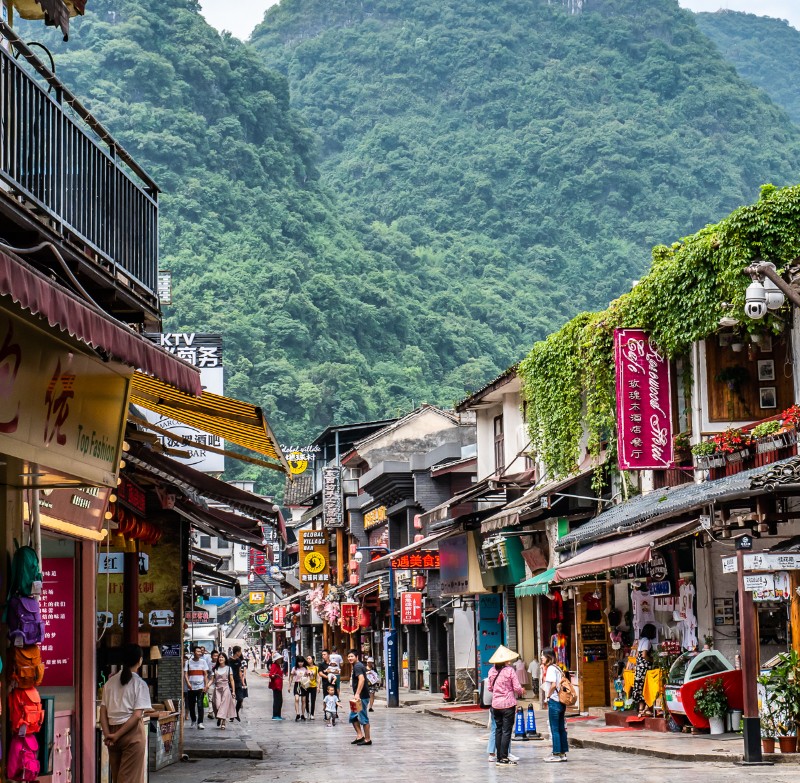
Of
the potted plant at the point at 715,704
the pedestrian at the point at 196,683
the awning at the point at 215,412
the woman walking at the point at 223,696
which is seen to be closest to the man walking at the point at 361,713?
the woman walking at the point at 223,696

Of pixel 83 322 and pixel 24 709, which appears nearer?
pixel 83 322

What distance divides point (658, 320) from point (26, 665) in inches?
675

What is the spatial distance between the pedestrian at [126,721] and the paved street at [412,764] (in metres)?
4.82

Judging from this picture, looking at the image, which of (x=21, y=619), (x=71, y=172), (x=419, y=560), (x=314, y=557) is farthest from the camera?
(x=314, y=557)

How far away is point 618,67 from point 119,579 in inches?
7493

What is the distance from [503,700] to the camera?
1895cm

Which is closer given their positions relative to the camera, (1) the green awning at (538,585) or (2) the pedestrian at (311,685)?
(1) the green awning at (538,585)

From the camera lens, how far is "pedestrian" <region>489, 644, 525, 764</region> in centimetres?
1848

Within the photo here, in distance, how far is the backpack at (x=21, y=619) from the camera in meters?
8.23

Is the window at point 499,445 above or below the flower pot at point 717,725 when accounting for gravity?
above

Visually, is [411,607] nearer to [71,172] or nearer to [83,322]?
[71,172]

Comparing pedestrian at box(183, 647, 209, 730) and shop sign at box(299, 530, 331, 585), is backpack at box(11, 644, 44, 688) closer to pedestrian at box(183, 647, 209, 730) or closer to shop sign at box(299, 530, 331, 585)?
pedestrian at box(183, 647, 209, 730)

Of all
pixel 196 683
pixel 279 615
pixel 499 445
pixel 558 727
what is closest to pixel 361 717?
pixel 558 727

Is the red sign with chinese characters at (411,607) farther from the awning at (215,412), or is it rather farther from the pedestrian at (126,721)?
the awning at (215,412)
